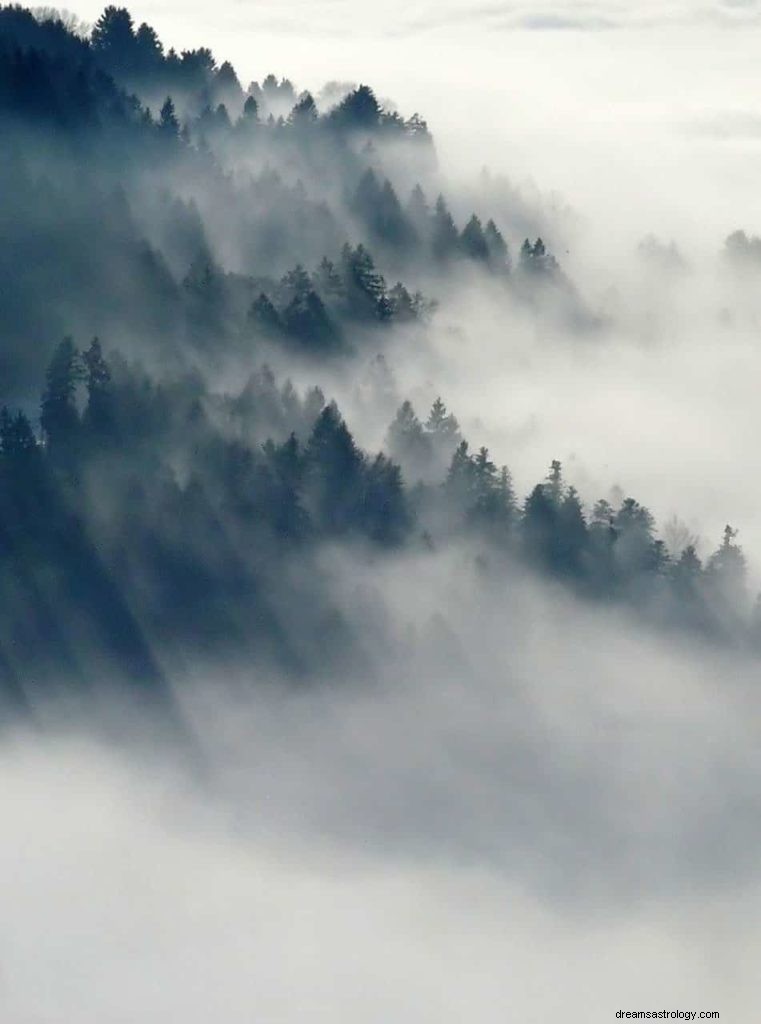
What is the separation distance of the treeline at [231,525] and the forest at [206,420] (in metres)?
0.21

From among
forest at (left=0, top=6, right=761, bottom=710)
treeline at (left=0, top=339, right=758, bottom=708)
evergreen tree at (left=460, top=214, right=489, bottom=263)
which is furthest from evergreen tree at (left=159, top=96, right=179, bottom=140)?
treeline at (left=0, top=339, right=758, bottom=708)

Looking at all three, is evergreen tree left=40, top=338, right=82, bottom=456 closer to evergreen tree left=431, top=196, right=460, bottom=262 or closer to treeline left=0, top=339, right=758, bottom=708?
treeline left=0, top=339, right=758, bottom=708

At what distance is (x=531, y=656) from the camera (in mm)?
172125

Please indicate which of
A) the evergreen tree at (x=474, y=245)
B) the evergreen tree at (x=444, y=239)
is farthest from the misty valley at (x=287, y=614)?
the evergreen tree at (x=474, y=245)

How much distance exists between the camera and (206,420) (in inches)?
5920

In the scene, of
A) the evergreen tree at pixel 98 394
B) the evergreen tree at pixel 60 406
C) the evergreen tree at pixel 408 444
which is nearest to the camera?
the evergreen tree at pixel 60 406

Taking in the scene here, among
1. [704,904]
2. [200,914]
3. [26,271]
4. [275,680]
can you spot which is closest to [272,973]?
[200,914]

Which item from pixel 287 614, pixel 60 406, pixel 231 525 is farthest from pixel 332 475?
pixel 60 406

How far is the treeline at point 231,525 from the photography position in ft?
467

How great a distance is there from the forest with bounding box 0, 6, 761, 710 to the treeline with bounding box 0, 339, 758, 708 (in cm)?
21

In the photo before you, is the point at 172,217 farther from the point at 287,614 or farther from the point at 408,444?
the point at 287,614

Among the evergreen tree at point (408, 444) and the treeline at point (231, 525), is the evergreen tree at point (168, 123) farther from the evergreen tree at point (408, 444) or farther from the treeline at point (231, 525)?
the evergreen tree at point (408, 444)

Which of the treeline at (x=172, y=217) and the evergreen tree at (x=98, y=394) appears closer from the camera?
the evergreen tree at (x=98, y=394)

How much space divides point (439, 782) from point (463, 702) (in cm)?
810
